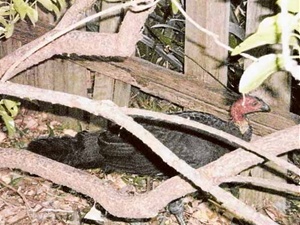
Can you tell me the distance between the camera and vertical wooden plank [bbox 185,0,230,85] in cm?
362

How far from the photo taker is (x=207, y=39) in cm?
373

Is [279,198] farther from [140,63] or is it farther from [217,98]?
[140,63]

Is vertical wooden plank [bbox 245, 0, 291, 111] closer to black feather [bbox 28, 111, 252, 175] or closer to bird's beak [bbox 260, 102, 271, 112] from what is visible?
bird's beak [bbox 260, 102, 271, 112]

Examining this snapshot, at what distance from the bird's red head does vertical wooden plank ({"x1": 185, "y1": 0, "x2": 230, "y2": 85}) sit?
18 centimetres

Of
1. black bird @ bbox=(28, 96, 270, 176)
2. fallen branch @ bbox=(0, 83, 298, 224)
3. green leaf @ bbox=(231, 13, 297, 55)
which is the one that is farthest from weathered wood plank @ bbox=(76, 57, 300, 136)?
green leaf @ bbox=(231, 13, 297, 55)

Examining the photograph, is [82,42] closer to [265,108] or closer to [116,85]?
[265,108]

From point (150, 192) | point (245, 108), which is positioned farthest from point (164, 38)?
point (150, 192)

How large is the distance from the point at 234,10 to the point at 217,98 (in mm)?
783

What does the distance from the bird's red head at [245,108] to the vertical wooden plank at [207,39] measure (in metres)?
0.18

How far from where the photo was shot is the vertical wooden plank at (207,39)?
362 centimetres

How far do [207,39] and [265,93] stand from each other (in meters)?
0.47

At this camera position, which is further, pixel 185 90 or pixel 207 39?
pixel 185 90

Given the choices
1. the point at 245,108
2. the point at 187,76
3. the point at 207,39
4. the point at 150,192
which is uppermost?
the point at 207,39

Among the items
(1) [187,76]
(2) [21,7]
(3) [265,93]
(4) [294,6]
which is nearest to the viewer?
(4) [294,6]
